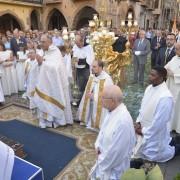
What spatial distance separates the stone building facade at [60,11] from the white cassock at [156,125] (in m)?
15.5

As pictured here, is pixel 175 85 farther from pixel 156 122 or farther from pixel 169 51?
pixel 169 51

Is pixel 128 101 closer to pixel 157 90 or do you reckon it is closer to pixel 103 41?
pixel 103 41

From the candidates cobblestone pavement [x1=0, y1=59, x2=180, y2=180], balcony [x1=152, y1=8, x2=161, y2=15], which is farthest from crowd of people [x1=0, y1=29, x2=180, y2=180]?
balcony [x1=152, y1=8, x2=161, y2=15]

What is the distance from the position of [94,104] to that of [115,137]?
2284mm

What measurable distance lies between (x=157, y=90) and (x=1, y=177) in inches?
90.4

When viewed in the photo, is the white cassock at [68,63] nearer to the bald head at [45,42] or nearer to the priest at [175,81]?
the bald head at [45,42]

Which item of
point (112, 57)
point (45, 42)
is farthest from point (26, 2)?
point (112, 57)

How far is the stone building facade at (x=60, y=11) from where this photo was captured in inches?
770

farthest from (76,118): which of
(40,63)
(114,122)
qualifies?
(114,122)

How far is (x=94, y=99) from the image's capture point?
184 inches

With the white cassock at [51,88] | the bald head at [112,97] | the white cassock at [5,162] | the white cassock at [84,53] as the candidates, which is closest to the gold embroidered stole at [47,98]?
the white cassock at [51,88]

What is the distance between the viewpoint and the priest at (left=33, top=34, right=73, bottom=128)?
15.5 feet

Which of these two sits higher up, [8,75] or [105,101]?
[105,101]

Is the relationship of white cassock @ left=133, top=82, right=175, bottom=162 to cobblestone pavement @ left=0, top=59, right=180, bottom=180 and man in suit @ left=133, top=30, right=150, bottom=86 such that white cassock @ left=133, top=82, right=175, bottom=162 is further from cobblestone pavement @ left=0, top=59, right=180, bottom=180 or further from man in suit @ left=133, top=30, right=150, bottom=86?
man in suit @ left=133, top=30, right=150, bottom=86
